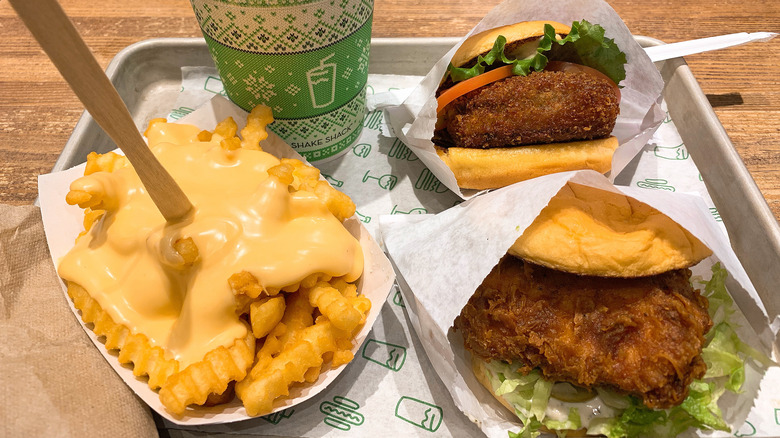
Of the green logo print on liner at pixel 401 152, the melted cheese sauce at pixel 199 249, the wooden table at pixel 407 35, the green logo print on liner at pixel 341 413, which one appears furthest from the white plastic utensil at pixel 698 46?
the green logo print on liner at pixel 341 413

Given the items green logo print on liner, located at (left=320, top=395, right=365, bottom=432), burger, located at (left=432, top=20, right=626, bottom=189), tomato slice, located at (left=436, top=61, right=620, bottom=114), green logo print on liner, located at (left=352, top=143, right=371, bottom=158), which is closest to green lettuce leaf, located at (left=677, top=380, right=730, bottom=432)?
burger, located at (left=432, top=20, right=626, bottom=189)

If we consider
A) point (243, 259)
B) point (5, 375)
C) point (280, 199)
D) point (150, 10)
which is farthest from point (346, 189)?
point (150, 10)

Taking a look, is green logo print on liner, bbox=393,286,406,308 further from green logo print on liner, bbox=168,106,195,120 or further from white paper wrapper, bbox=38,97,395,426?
green logo print on liner, bbox=168,106,195,120

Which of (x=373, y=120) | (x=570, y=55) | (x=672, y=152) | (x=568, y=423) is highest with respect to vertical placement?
(x=570, y=55)

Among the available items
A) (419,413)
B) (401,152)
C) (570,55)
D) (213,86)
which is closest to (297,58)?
(401,152)

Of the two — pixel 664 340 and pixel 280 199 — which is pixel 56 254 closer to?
pixel 280 199

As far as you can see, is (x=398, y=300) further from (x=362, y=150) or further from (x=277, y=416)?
(x=362, y=150)
